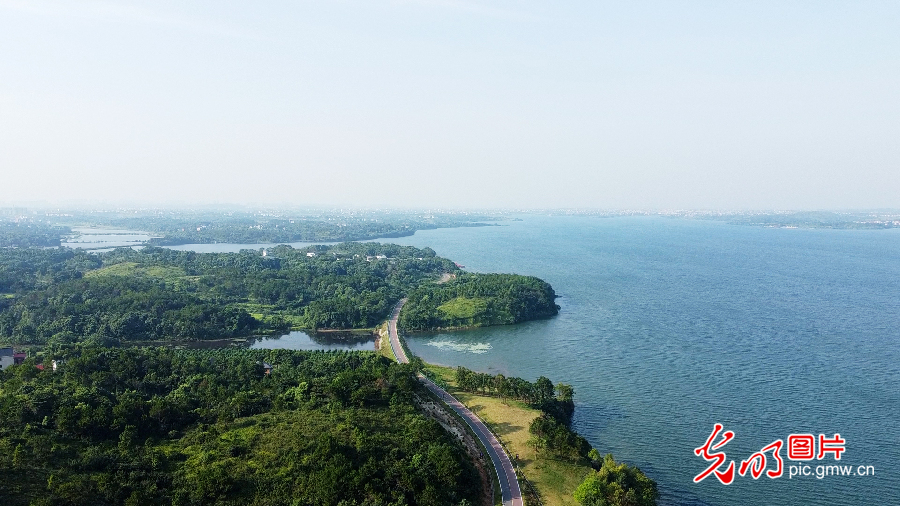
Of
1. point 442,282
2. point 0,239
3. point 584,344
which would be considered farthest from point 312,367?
point 0,239

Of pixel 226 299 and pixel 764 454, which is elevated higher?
pixel 226 299

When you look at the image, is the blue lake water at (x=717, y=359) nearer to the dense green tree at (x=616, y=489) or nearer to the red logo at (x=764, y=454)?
the red logo at (x=764, y=454)

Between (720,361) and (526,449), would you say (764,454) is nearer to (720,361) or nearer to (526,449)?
(526,449)

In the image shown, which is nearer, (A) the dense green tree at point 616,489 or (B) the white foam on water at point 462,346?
(A) the dense green tree at point 616,489

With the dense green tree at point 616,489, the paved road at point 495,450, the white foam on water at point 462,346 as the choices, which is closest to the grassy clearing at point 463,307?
the white foam on water at point 462,346

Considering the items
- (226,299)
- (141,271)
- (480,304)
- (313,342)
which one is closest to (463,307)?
(480,304)

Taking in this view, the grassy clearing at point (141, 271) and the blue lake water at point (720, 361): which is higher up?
the grassy clearing at point (141, 271)
